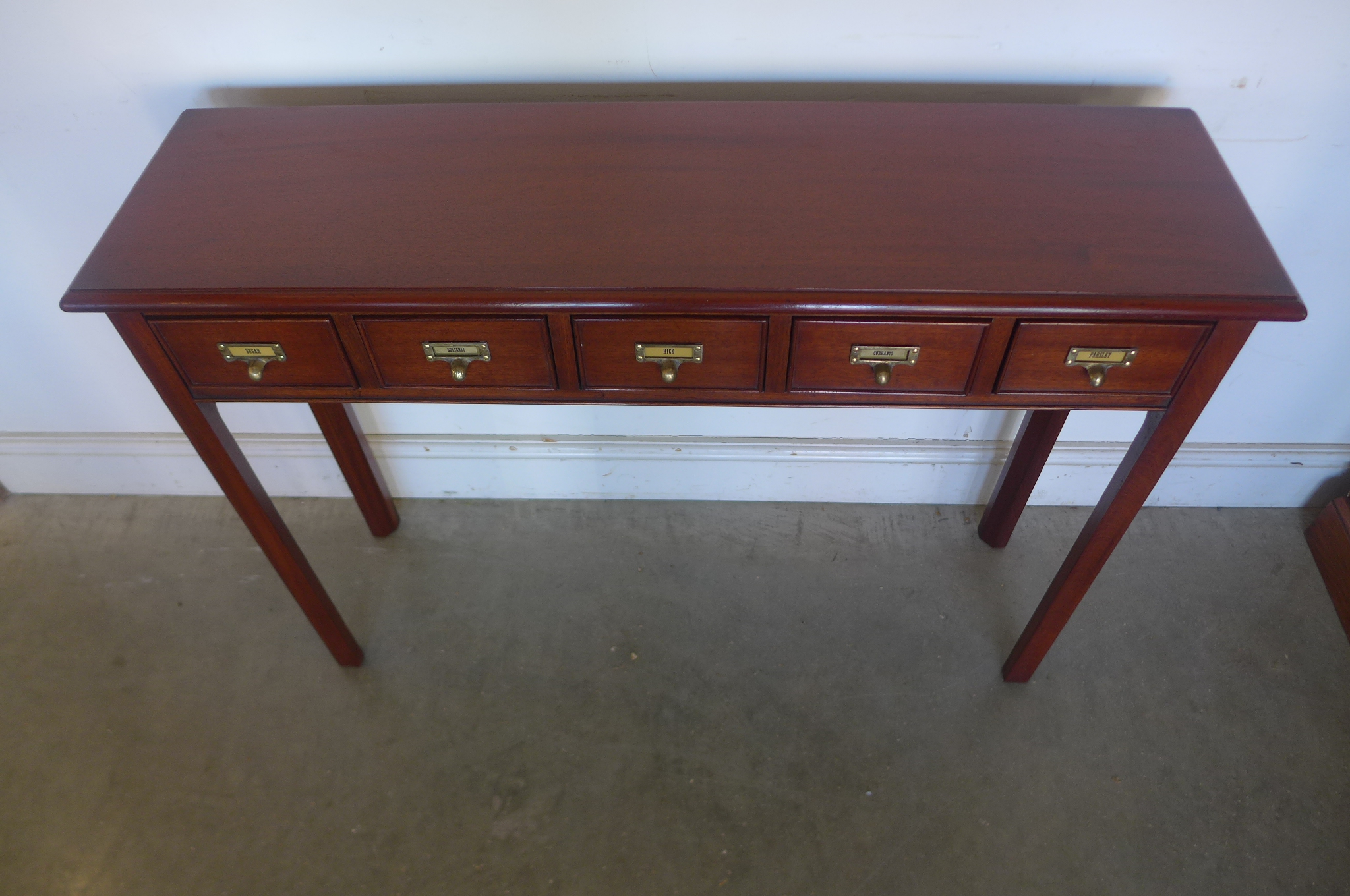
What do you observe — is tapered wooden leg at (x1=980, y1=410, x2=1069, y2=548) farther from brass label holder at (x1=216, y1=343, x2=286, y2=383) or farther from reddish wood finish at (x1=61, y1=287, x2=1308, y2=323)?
brass label holder at (x1=216, y1=343, x2=286, y2=383)

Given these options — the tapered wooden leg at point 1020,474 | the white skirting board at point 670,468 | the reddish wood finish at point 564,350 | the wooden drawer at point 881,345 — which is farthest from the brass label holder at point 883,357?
the white skirting board at point 670,468

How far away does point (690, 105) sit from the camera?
1394 mm

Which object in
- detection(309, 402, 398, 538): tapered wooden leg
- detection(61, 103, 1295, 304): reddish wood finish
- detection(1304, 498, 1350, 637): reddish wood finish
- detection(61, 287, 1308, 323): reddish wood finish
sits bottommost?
detection(1304, 498, 1350, 637): reddish wood finish

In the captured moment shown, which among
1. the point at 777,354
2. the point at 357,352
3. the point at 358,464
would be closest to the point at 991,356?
the point at 777,354

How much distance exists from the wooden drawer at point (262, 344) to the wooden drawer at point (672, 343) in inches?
14.6

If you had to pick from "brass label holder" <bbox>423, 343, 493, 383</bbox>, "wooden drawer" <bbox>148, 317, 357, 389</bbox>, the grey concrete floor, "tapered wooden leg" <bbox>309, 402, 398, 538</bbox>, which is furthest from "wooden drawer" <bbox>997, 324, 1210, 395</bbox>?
"tapered wooden leg" <bbox>309, 402, 398, 538</bbox>

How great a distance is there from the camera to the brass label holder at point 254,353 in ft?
3.89

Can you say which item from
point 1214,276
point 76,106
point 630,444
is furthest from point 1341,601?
point 76,106

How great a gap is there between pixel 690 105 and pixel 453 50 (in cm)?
44

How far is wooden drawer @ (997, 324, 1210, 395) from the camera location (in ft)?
3.65

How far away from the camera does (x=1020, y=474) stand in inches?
73.2

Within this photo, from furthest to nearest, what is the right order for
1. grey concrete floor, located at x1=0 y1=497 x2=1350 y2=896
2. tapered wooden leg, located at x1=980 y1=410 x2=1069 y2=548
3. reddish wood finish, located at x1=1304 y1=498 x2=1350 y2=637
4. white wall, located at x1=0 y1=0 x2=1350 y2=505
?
reddish wood finish, located at x1=1304 y1=498 x2=1350 y2=637
tapered wooden leg, located at x1=980 y1=410 x2=1069 y2=548
grey concrete floor, located at x1=0 y1=497 x2=1350 y2=896
white wall, located at x1=0 y1=0 x2=1350 y2=505

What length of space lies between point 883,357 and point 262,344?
2.97 feet

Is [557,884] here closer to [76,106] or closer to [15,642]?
[15,642]
